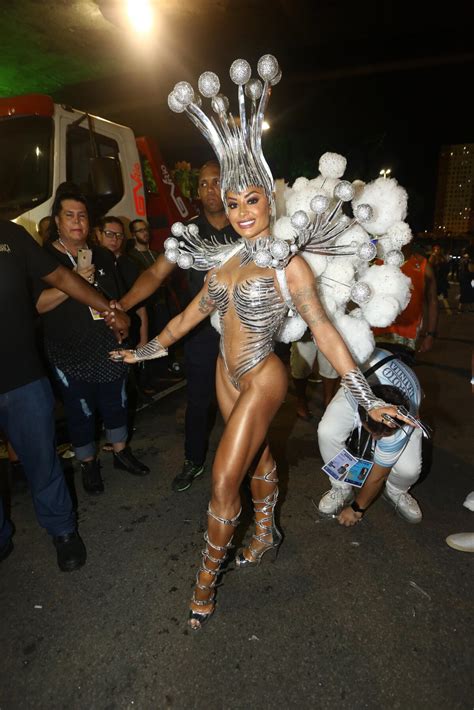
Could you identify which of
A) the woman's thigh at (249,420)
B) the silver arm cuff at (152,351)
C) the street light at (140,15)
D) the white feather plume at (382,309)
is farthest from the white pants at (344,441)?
the street light at (140,15)

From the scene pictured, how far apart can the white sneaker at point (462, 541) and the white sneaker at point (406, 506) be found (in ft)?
0.79

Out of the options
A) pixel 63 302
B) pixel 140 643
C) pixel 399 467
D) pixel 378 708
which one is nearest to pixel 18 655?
pixel 140 643

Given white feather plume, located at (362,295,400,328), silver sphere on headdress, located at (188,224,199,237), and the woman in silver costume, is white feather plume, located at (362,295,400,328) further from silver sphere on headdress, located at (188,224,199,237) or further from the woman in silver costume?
silver sphere on headdress, located at (188,224,199,237)

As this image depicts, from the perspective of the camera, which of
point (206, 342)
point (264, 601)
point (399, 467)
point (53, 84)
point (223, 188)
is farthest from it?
point (53, 84)

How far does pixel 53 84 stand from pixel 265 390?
454 inches

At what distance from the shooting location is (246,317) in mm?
1978

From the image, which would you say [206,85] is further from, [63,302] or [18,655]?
[18,655]

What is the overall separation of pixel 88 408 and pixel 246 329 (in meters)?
1.77

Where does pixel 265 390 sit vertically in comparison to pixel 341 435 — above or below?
above

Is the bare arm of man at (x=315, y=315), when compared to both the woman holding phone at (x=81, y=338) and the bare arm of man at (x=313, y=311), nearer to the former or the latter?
the bare arm of man at (x=313, y=311)

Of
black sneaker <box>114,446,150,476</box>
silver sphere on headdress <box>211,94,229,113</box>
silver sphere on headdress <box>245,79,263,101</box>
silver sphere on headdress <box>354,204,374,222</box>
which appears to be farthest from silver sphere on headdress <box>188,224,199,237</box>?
black sneaker <box>114,446,150,476</box>

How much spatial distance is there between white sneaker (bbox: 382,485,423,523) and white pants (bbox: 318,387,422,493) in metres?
0.04

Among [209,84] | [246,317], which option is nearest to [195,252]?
[246,317]

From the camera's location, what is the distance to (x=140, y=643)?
6.47 ft
